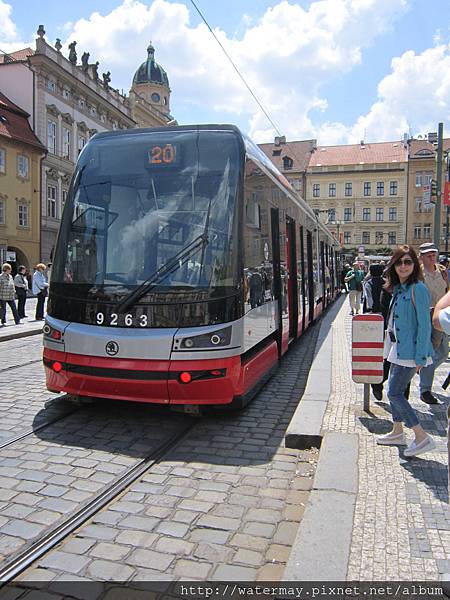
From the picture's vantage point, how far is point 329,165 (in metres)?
81.2

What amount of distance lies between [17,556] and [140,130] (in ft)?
15.3

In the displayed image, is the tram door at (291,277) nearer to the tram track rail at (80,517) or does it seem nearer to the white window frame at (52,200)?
the tram track rail at (80,517)

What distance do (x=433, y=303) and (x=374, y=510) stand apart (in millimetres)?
4401

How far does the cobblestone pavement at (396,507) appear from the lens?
307cm

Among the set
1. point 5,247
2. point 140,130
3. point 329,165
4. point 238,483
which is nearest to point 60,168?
point 5,247

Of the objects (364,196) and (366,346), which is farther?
(364,196)

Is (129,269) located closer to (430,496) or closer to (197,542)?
(197,542)

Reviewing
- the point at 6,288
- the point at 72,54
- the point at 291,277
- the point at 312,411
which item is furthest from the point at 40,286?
the point at 72,54

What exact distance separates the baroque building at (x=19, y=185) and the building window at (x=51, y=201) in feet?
6.36

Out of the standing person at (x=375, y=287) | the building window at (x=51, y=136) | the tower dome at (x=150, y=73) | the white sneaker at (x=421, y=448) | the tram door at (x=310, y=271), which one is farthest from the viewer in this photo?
the tower dome at (x=150, y=73)

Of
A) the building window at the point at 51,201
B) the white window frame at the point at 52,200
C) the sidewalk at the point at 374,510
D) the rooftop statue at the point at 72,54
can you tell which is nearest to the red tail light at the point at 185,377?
the sidewalk at the point at 374,510

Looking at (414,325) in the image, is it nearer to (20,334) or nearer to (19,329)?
(20,334)

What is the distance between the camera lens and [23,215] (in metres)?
38.7

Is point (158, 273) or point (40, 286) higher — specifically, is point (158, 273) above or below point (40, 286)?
above
